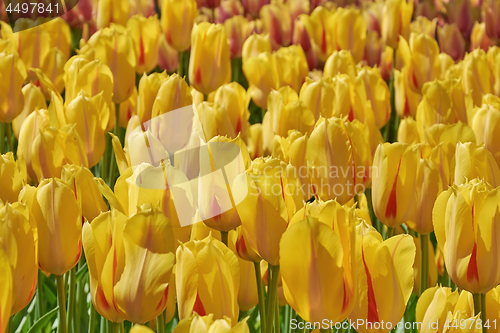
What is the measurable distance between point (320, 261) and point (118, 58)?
100 cm

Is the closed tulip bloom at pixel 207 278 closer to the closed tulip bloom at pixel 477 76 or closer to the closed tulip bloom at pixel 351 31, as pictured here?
the closed tulip bloom at pixel 477 76

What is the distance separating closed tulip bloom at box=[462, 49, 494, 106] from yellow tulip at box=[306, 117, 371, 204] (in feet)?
2.32

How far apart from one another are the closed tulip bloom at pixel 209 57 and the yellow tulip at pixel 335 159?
2.03ft

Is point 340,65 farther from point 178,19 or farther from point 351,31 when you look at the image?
point 178,19

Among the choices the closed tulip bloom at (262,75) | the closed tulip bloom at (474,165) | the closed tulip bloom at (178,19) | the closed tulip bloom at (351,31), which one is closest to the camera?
the closed tulip bloom at (474,165)

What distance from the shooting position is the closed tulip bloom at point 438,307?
0.65m

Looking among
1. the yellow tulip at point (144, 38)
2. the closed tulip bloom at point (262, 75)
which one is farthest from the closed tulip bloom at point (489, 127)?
the yellow tulip at point (144, 38)

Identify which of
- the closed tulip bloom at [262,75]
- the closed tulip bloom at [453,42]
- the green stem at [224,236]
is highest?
the green stem at [224,236]

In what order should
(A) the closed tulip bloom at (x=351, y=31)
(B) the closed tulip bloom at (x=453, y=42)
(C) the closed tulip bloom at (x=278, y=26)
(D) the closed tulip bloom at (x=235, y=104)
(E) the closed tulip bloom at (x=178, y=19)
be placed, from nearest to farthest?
1. (D) the closed tulip bloom at (x=235, y=104)
2. (E) the closed tulip bloom at (x=178, y=19)
3. (A) the closed tulip bloom at (x=351, y=31)
4. (B) the closed tulip bloom at (x=453, y=42)
5. (C) the closed tulip bloom at (x=278, y=26)

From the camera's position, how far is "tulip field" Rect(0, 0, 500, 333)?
1.92ft

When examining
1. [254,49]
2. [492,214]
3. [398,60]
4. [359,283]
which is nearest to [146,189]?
[359,283]

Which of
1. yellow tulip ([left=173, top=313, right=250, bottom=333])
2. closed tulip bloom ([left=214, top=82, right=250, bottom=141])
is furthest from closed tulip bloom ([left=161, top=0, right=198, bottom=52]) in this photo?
yellow tulip ([left=173, top=313, right=250, bottom=333])

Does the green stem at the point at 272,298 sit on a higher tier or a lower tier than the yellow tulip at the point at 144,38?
lower

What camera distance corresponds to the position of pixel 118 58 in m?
1.41
